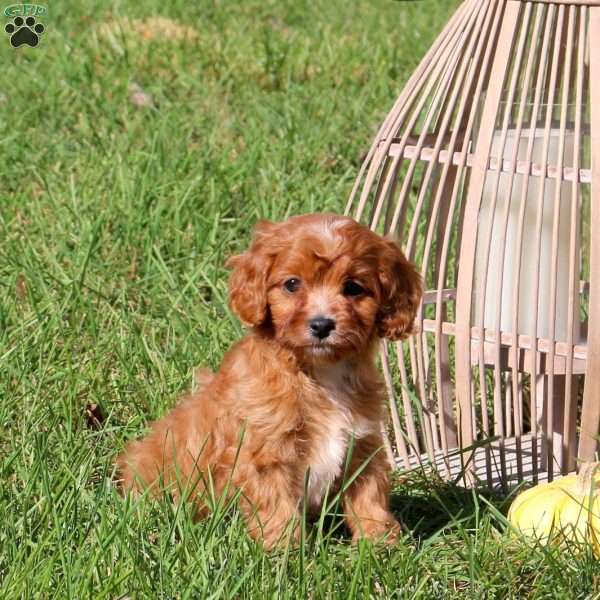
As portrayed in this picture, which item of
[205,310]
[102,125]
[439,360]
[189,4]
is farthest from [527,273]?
[189,4]

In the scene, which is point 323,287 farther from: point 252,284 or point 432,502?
point 432,502

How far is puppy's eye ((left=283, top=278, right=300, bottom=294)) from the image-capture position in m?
3.50

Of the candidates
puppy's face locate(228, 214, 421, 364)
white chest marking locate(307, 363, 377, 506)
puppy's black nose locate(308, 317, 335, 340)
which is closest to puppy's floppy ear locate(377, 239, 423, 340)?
puppy's face locate(228, 214, 421, 364)

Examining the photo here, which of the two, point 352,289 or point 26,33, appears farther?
point 26,33

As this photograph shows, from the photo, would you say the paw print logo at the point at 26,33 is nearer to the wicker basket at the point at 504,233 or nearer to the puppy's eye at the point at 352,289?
the wicker basket at the point at 504,233

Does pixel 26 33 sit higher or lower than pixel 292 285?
higher

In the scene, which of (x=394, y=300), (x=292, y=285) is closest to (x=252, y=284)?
(x=292, y=285)

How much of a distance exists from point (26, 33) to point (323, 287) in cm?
454

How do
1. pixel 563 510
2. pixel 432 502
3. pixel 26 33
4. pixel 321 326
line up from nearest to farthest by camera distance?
pixel 321 326, pixel 563 510, pixel 432 502, pixel 26 33

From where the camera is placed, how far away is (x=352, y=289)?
3525 mm

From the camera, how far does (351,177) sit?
6.27 m

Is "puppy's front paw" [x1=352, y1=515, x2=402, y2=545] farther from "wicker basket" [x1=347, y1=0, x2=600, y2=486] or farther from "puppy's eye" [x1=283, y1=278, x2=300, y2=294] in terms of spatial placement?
"puppy's eye" [x1=283, y1=278, x2=300, y2=294]

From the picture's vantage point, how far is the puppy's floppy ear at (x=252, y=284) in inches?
139

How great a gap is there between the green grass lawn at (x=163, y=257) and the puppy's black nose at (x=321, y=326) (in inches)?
20.7
